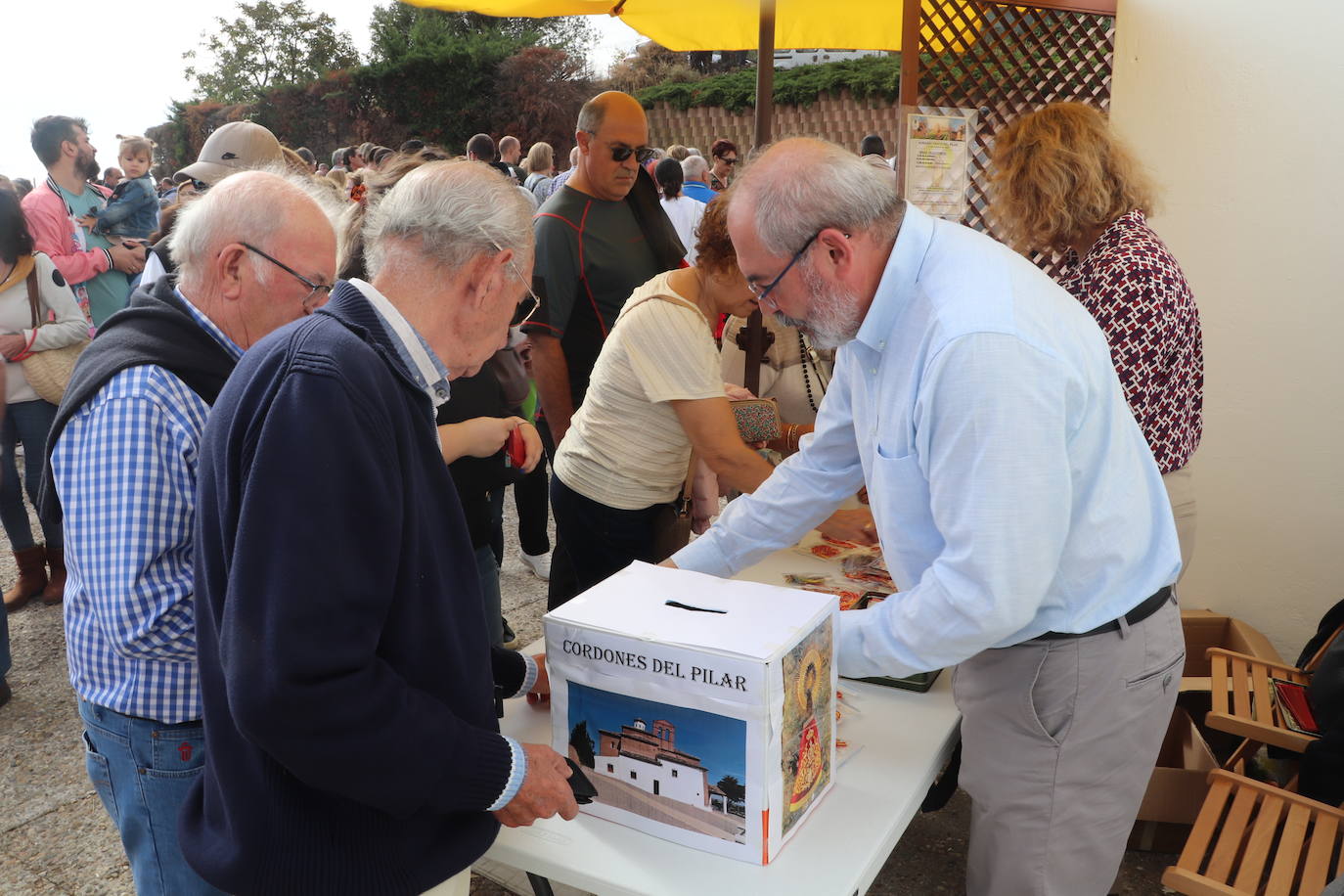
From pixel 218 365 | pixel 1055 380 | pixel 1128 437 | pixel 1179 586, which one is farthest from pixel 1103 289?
pixel 218 365

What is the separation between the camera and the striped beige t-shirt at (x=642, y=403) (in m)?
2.32

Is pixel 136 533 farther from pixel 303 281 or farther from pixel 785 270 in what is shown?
pixel 785 270

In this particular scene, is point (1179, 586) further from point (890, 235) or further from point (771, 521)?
point (890, 235)

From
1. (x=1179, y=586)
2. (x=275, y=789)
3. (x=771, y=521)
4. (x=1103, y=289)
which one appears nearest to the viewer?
(x=275, y=789)

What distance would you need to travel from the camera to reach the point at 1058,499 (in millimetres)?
1321

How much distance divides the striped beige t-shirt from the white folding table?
964 mm

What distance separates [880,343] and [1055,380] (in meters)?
0.29

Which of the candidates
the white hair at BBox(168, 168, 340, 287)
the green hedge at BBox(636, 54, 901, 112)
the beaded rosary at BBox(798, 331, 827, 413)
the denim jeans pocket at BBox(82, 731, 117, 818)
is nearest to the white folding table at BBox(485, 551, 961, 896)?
the denim jeans pocket at BBox(82, 731, 117, 818)

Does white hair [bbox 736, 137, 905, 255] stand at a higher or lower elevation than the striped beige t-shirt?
higher

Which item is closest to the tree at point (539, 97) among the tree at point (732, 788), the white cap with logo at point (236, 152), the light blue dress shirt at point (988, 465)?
the white cap with logo at point (236, 152)

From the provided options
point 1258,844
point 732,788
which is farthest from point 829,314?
point 1258,844

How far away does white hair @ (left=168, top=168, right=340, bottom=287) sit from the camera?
1.46 meters

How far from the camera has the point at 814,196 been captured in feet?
4.73

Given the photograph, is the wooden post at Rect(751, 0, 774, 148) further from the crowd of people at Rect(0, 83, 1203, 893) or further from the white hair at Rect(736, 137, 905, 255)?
the white hair at Rect(736, 137, 905, 255)
